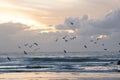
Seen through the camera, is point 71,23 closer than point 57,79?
No

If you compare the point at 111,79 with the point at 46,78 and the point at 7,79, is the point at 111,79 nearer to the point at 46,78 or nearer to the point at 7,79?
the point at 46,78

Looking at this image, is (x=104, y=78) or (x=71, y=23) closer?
(x=104, y=78)

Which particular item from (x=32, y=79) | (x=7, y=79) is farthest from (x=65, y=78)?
(x=7, y=79)

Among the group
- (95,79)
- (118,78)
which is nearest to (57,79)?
(95,79)

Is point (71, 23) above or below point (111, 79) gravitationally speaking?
above

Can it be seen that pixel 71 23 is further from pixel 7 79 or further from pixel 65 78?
pixel 7 79

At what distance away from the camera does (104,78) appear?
32031 millimetres

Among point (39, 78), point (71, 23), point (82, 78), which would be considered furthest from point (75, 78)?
point (71, 23)

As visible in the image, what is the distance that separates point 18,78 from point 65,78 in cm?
402

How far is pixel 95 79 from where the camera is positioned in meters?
31.1

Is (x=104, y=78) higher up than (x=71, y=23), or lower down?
lower down

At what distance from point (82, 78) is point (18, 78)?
5436 millimetres

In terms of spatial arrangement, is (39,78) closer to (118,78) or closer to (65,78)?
(65,78)

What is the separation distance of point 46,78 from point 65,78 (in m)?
1.63
